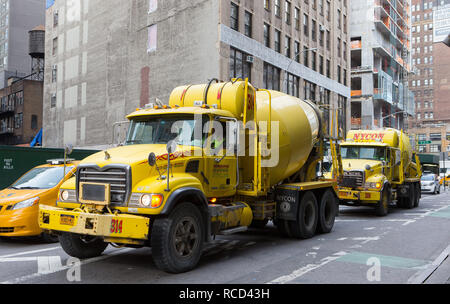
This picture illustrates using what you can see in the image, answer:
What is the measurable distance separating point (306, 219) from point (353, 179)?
496cm

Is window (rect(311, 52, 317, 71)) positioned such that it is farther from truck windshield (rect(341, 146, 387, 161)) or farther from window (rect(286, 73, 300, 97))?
truck windshield (rect(341, 146, 387, 161))

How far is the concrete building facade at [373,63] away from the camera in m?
59.7

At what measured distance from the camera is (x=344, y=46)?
53.7m

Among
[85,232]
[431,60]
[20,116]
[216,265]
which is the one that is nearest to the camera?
[85,232]

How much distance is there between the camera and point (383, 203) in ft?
50.5

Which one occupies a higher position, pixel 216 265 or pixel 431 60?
pixel 431 60

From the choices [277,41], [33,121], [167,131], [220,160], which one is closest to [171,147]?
[167,131]

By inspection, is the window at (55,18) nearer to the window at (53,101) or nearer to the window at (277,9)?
the window at (53,101)

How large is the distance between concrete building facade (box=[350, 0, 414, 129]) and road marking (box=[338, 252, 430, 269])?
168 ft

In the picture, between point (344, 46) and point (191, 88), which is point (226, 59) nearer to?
point (191, 88)

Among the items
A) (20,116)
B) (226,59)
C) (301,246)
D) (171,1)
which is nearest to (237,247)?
(301,246)

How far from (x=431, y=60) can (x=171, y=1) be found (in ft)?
410

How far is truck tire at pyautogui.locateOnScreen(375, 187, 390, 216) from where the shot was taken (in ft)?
49.6

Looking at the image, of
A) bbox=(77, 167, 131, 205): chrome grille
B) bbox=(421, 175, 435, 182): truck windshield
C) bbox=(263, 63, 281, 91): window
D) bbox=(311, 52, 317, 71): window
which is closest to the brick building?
bbox=(263, 63, 281, 91): window
